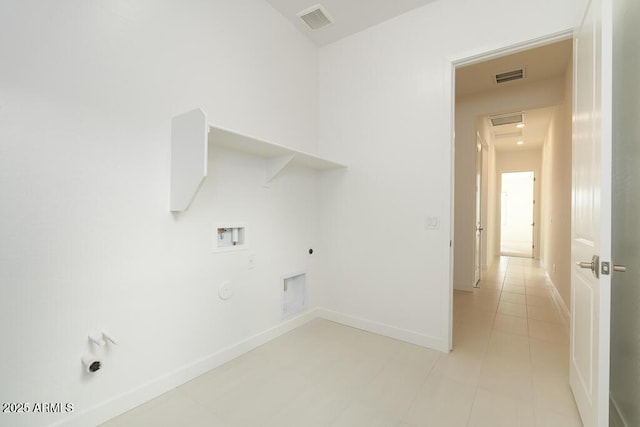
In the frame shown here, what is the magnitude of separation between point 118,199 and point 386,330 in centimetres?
227

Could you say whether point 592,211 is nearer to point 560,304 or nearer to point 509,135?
point 560,304

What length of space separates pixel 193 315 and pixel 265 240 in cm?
79

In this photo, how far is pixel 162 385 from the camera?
1650 mm

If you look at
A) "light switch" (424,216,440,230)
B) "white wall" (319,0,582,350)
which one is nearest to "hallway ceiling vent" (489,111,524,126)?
"white wall" (319,0,582,350)

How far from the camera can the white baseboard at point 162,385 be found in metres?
1.37

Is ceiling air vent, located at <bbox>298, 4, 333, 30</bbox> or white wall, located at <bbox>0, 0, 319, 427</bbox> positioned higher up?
ceiling air vent, located at <bbox>298, 4, 333, 30</bbox>

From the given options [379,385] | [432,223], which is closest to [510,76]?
[432,223]

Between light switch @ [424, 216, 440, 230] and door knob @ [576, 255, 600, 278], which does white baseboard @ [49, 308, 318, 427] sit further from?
door knob @ [576, 255, 600, 278]

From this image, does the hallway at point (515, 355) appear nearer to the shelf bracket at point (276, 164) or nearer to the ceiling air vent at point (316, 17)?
the shelf bracket at point (276, 164)

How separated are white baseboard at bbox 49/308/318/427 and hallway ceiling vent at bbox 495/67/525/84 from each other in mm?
3717

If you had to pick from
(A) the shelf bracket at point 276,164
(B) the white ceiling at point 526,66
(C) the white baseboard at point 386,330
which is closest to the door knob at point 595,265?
(C) the white baseboard at point 386,330

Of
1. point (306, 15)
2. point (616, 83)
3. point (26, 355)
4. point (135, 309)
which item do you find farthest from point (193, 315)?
point (616, 83)

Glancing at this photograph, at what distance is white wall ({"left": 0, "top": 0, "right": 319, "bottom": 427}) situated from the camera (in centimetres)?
119

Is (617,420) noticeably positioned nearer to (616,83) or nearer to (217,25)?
(616,83)
